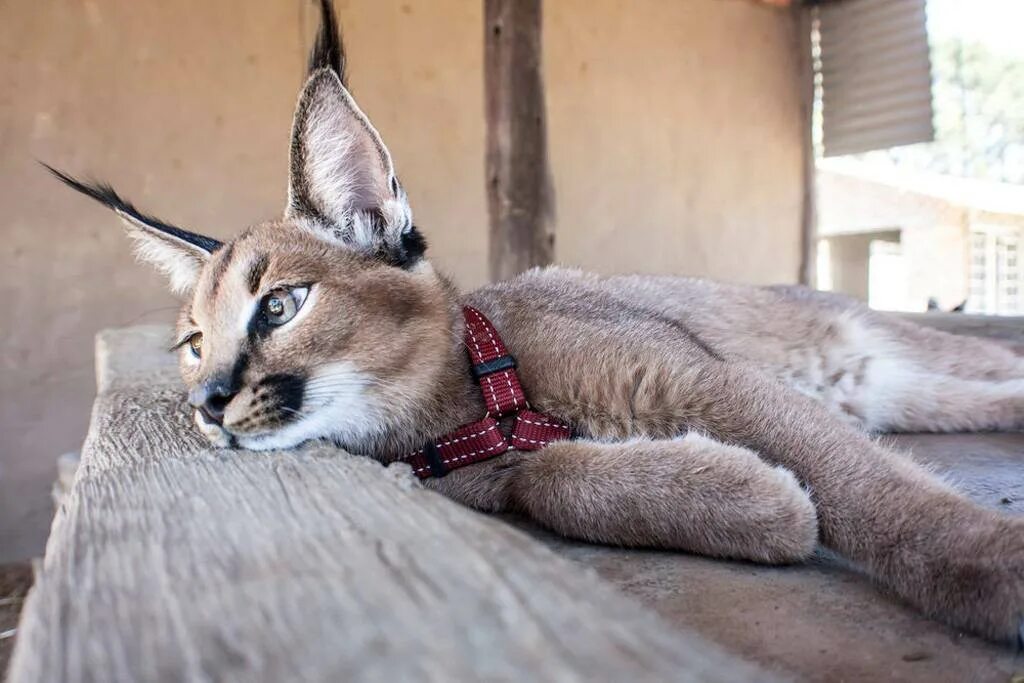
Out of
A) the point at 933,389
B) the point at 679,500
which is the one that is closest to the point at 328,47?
the point at 679,500

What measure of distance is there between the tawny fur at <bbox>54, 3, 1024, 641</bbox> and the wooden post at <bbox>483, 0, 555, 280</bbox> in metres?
1.84

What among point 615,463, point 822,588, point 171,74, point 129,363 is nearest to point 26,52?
point 171,74

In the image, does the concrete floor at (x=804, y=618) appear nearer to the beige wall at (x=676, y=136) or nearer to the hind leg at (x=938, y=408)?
the hind leg at (x=938, y=408)

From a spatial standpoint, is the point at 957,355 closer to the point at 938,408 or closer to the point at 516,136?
the point at 938,408

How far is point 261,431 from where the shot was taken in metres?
1.74

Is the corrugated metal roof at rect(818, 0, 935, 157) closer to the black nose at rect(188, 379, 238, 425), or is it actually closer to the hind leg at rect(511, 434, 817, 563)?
the hind leg at rect(511, 434, 817, 563)

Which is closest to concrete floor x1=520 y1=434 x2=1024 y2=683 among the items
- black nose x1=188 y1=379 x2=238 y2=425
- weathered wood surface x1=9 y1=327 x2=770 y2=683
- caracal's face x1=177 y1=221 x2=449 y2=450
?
weathered wood surface x1=9 y1=327 x2=770 y2=683

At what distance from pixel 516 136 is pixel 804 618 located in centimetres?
348

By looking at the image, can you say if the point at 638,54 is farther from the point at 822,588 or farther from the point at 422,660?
the point at 422,660

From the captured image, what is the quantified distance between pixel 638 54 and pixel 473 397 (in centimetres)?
615

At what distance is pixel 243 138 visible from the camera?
5.84m

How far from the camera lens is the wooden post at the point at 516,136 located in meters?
4.34

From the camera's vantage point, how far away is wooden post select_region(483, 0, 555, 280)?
4344 mm

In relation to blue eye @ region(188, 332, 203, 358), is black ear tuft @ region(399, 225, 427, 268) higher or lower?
higher
